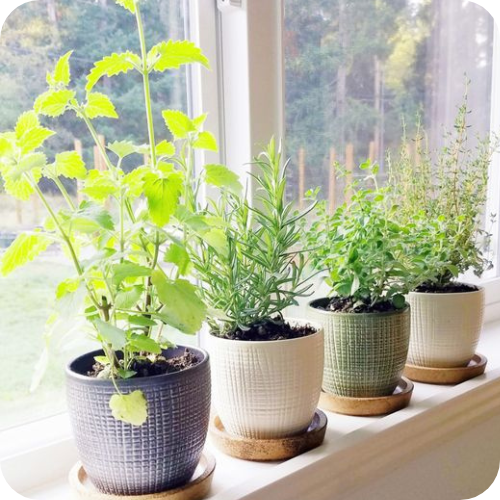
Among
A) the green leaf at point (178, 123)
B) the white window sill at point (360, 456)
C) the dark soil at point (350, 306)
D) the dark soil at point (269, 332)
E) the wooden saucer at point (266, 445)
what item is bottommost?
the white window sill at point (360, 456)

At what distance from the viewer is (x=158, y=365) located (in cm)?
69

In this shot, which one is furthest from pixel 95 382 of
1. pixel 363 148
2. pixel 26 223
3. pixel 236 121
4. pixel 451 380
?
pixel 363 148

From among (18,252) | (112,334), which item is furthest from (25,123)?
(112,334)

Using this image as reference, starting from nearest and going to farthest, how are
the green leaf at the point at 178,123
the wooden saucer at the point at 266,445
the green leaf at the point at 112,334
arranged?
1. the green leaf at the point at 112,334
2. the green leaf at the point at 178,123
3. the wooden saucer at the point at 266,445

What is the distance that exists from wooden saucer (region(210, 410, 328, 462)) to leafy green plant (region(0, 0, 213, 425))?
21 centimetres

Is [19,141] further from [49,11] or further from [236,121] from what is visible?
[236,121]

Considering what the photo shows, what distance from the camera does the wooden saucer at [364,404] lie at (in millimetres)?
947

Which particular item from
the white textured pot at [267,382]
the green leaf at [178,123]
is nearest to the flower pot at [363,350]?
the white textured pot at [267,382]

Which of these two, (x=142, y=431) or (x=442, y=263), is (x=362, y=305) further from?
(x=142, y=431)

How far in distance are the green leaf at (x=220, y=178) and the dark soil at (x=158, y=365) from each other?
21 centimetres

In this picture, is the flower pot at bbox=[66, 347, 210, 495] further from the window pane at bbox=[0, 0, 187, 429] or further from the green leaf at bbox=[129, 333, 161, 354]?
the window pane at bbox=[0, 0, 187, 429]

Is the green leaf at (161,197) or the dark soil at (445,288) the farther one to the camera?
the dark soil at (445,288)

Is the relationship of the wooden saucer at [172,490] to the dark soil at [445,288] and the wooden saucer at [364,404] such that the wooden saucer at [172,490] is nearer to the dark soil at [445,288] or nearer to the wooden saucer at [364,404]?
the wooden saucer at [364,404]

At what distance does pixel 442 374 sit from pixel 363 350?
0.27 metres
